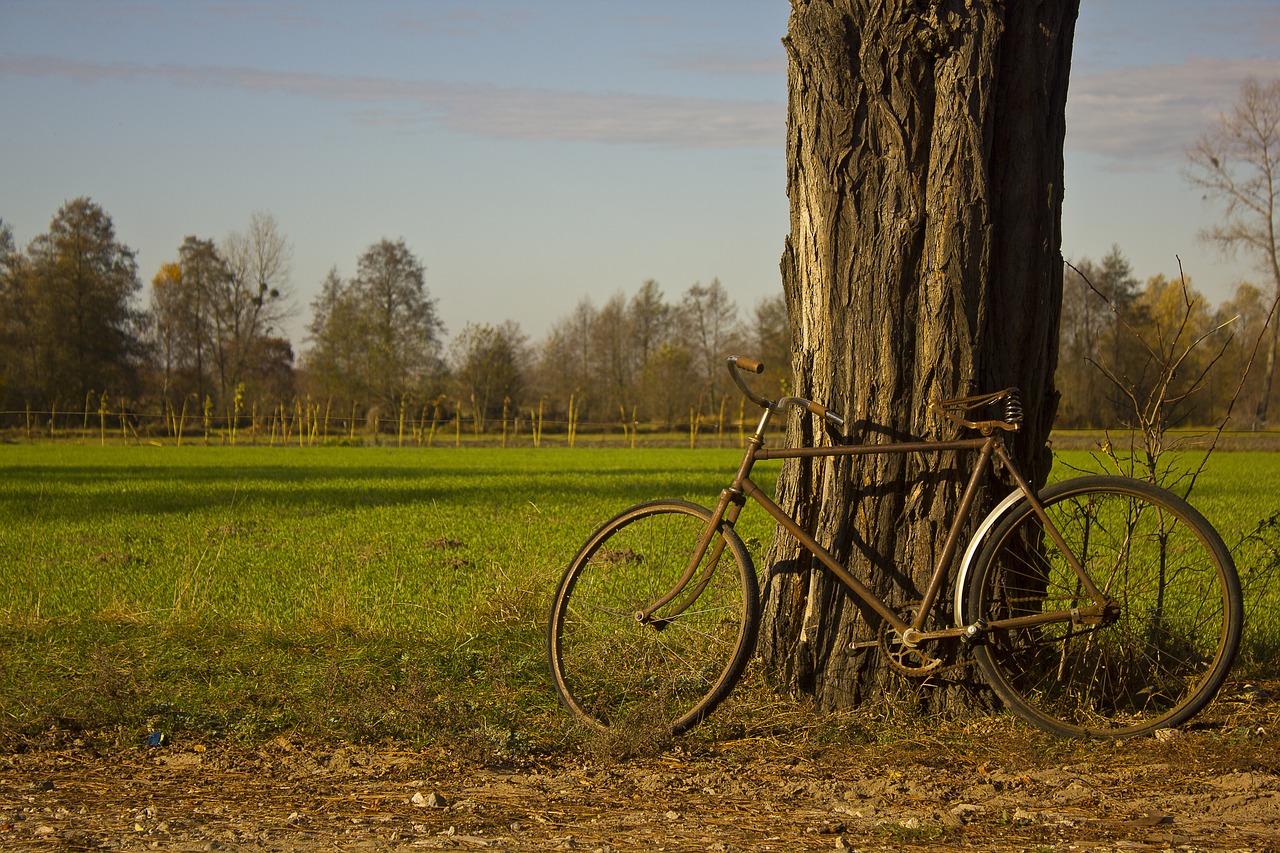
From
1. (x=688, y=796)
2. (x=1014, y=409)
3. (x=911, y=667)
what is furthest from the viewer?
(x=911, y=667)

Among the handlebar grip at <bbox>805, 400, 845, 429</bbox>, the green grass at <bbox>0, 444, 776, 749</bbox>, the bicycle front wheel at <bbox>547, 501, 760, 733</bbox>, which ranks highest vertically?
the handlebar grip at <bbox>805, 400, 845, 429</bbox>

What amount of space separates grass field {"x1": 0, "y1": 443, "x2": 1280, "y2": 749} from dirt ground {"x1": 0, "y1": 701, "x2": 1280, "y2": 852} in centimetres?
30

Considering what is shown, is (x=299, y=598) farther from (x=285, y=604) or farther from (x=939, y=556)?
(x=939, y=556)

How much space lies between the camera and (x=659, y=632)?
14.9 feet

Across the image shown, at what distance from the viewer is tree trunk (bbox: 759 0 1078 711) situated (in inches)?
165

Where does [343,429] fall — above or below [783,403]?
below

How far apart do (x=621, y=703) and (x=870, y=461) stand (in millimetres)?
1371

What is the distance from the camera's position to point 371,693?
443 centimetres

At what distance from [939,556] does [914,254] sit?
1162mm

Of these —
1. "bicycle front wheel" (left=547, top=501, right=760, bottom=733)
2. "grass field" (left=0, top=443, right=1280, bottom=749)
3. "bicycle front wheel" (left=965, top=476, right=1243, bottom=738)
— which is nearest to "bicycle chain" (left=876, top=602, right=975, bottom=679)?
"bicycle front wheel" (left=965, top=476, right=1243, bottom=738)

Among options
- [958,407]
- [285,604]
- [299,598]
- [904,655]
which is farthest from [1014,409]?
[299,598]

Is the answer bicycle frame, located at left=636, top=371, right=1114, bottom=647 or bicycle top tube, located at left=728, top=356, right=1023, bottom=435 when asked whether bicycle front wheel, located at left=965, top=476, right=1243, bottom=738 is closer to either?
bicycle frame, located at left=636, top=371, right=1114, bottom=647

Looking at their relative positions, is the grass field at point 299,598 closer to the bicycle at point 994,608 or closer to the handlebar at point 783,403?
the bicycle at point 994,608

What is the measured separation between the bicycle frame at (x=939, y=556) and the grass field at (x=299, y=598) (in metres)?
0.87
